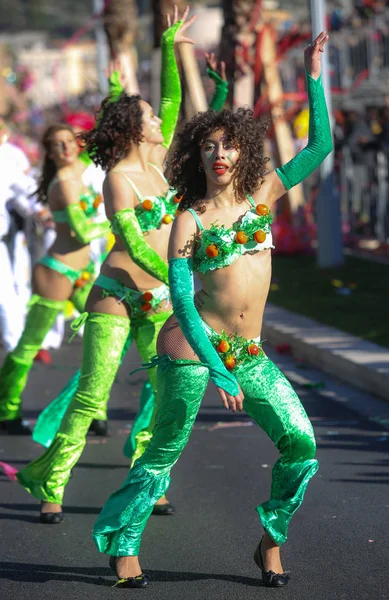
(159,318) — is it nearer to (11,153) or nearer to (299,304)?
(11,153)

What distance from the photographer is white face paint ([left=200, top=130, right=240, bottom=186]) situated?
484 centimetres

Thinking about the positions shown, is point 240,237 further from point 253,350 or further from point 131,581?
point 131,581

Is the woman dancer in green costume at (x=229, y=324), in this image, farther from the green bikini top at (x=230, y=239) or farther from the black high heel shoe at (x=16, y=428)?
the black high heel shoe at (x=16, y=428)

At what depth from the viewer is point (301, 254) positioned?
18.0 meters

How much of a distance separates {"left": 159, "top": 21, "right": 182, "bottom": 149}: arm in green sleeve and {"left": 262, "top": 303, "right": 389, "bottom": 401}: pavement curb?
2.55 meters

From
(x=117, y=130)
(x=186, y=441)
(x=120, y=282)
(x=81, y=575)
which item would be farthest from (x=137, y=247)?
(x=81, y=575)

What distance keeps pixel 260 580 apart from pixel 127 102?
2.69 m

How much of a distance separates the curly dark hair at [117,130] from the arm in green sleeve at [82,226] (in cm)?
125

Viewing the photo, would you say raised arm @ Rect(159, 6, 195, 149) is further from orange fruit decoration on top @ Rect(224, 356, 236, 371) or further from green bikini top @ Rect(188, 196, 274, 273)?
orange fruit decoration on top @ Rect(224, 356, 236, 371)

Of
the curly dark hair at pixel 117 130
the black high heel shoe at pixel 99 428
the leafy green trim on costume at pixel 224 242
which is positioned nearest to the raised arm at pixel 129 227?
the curly dark hair at pixel 117 130

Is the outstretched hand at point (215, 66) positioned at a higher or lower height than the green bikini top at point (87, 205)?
higher

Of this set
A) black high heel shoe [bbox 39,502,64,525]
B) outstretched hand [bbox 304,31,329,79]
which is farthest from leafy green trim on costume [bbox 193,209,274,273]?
black high heel shoe [bbox 39,502,64,525]

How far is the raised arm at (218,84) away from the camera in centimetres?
684

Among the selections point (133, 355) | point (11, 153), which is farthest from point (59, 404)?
point (133, 355)
